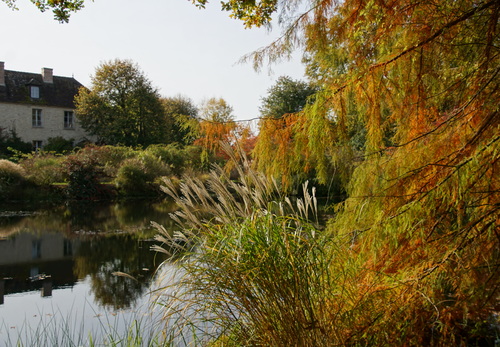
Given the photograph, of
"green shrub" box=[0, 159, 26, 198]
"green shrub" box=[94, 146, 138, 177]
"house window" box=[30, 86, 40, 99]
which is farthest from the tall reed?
"house window" box=[30, 86, 40, 99]

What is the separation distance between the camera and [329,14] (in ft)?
14.4

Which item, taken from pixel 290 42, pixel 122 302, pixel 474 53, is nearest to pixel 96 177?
pixel 122 302

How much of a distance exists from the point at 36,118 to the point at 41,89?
7.13 feet

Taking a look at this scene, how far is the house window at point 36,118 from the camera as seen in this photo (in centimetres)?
2928

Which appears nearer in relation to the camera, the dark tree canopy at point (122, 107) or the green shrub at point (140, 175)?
the green shrub at point (140, 175)

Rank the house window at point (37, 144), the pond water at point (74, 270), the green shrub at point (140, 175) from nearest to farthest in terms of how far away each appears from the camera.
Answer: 1. the pond water at point (74, 270)
2. the green shrub at point (140, 175)
3. the house window at point (37, 144)

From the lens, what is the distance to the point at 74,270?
8.05 meters

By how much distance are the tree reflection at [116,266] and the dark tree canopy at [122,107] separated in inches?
745

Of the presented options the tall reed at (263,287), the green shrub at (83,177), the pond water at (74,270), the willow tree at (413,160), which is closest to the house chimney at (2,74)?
the green shrub at (83,177)

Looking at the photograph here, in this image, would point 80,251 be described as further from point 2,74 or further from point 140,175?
point 2,74

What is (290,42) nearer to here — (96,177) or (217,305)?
(217,305)

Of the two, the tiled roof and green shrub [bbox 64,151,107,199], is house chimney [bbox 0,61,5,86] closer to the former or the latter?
the tiled roof

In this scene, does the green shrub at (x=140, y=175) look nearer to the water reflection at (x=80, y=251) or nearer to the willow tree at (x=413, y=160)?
the water reflection at (x=80, y=251)

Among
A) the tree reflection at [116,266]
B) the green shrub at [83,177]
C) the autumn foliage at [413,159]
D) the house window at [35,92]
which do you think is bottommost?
the tree reflection at [116,266]
